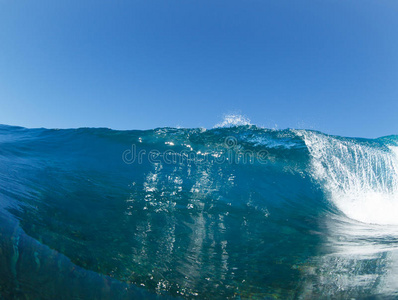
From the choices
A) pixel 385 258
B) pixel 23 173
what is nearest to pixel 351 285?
pixel 385 258

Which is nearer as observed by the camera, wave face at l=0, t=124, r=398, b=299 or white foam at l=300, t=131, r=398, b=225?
wave face at l=0, t=124, r=398, b=299

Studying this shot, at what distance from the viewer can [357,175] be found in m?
10.0

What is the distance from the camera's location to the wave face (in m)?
2.97

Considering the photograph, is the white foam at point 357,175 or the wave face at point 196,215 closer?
the wave face at point 196,215

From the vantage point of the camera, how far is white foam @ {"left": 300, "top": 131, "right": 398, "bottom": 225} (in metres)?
7.82

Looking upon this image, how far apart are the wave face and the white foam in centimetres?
7

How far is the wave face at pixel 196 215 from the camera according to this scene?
2973 millimetres

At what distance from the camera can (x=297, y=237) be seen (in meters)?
4.78

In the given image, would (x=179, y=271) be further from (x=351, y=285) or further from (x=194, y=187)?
(x=194, y=187)

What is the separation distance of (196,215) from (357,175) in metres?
9.05

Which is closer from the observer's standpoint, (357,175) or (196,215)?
(196,215)

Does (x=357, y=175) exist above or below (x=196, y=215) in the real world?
above

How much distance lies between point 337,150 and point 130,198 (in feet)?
36.0

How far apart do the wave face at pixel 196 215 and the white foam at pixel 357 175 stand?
74 mm
